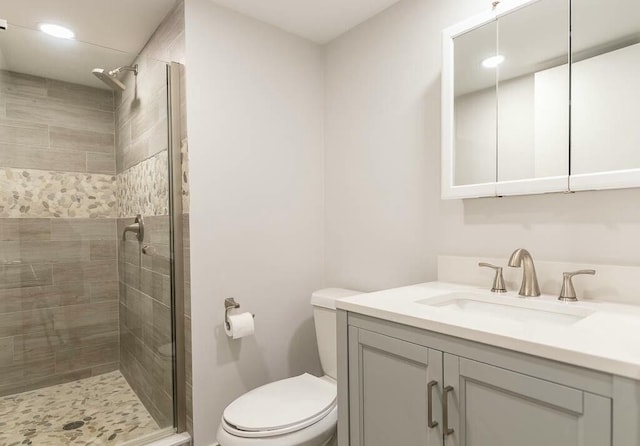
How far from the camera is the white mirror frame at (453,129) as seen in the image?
4.35ft

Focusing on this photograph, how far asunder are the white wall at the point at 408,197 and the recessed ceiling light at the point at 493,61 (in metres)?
0.24

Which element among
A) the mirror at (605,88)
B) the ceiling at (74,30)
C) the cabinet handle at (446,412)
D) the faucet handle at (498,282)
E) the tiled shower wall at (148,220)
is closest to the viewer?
the cabinet handle at (446,412)

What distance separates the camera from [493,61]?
4.64ft

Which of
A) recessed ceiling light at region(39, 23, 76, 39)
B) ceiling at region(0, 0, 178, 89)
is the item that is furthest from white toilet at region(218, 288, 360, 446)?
recessed ceiling light at region(39, 23, 76, 39)

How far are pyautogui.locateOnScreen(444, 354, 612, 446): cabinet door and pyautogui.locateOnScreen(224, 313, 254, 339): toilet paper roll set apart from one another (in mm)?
→ 1062

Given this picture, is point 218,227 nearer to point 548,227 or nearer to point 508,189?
point 508,189

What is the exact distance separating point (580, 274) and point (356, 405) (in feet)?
2.73

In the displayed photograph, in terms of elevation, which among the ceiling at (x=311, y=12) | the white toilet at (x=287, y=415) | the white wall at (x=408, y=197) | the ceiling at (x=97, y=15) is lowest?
the white toilet at (x=287, y=415)

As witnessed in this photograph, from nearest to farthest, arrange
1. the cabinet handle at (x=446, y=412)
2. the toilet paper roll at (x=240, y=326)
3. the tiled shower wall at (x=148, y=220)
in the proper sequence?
1. the cabinet handle at (x=446, y=412)
2. the toilet paper roll at (x=240, y=326)
3. the tiled shower wall at (x=148, y=220)

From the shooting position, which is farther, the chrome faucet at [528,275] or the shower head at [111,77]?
the shower head at [111,77]

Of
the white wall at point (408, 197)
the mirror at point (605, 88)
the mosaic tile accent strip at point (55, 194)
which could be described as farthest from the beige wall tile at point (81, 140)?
the mirror at point (605, 88)

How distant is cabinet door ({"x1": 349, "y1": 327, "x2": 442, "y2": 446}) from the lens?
984mm

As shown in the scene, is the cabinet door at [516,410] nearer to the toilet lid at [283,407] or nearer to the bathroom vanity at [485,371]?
the bathroom vanity at [485,371]

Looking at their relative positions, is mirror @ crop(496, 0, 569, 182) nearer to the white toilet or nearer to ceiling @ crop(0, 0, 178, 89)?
the white toilet
